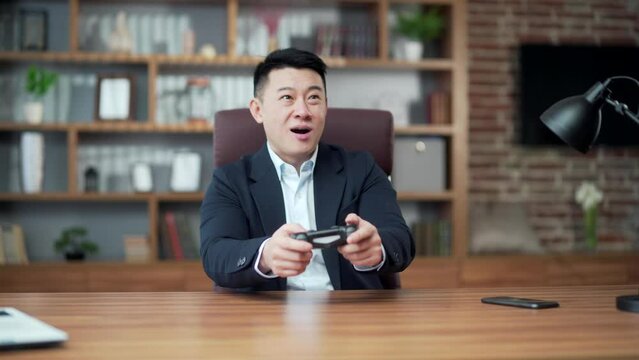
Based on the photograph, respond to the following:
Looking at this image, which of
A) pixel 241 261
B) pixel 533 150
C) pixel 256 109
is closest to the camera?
pixel 241 261

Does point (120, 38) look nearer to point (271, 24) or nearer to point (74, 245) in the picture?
point (271, 24)

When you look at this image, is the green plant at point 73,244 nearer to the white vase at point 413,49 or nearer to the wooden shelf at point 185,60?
the wooden shelf at point 185,60

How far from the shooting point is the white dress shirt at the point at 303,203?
6.68 feet

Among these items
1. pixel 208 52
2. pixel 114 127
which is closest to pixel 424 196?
pixel 208 52

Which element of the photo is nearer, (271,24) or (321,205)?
(321,205)

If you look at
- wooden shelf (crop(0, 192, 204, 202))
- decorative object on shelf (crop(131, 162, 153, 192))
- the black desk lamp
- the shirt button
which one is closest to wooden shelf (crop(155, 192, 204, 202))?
wooden shelf (crop(0, 192, 204, 202))

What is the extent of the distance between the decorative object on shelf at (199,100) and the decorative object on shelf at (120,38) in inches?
13.7

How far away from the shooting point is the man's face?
2.03 metres

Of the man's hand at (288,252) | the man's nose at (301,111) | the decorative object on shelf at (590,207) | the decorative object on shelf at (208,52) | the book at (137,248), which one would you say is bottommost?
the book at (137,248)

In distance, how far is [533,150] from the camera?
4711 millimetres

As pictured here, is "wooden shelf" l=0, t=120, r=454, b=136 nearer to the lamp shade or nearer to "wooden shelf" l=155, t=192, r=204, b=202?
"wooden shelf" l=155, t=192, r=204, b=202

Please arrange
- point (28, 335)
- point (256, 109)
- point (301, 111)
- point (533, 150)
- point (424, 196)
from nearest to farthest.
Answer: point (28, 335) → point (301, 111) → point (256, 109) → point (424, 196) → point (533, 150)

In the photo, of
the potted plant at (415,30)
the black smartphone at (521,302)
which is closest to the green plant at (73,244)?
the potted plant at (415,30)

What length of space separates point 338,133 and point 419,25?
2121mm
